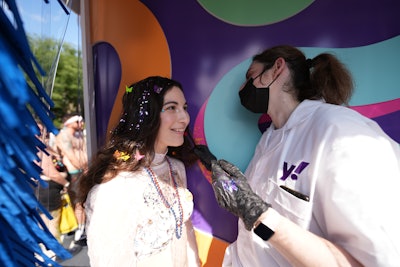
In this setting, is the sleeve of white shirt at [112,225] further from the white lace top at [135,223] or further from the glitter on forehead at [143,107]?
the glitter on forehead at [143,107]

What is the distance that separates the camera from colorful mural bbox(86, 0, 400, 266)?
1.13 meters

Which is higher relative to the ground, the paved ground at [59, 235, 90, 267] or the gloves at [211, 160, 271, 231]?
the gloves at [211, 160, 271, 231]

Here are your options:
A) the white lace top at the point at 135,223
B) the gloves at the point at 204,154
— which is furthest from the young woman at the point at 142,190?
the gloves at the point at 204,154

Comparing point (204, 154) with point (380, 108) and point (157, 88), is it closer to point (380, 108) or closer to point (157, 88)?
point (157, 88)

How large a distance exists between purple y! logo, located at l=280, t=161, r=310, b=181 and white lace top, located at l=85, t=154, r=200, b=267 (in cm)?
56

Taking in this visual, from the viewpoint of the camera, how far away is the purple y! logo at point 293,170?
871 millimetres

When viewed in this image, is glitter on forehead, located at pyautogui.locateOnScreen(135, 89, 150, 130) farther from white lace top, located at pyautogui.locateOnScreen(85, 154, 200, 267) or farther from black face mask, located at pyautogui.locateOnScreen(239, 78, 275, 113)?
black face mask, located at pyautogui.locateOnScreen(239, 78, 275, 113)

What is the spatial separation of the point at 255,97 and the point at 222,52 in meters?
0.36

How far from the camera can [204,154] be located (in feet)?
4.34

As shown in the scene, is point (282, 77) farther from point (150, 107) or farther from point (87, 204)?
point (87, 204)

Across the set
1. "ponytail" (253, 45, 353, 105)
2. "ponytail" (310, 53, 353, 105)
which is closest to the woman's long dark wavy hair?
"ponytail" (253, 45, 353, 105)

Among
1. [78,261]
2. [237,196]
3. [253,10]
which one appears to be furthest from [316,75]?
[78,261]

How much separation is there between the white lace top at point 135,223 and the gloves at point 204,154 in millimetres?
218

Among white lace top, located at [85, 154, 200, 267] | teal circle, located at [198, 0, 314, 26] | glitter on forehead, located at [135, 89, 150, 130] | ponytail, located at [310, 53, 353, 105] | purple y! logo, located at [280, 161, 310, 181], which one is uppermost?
teal circle, located at [198, 0, 314, 26]
